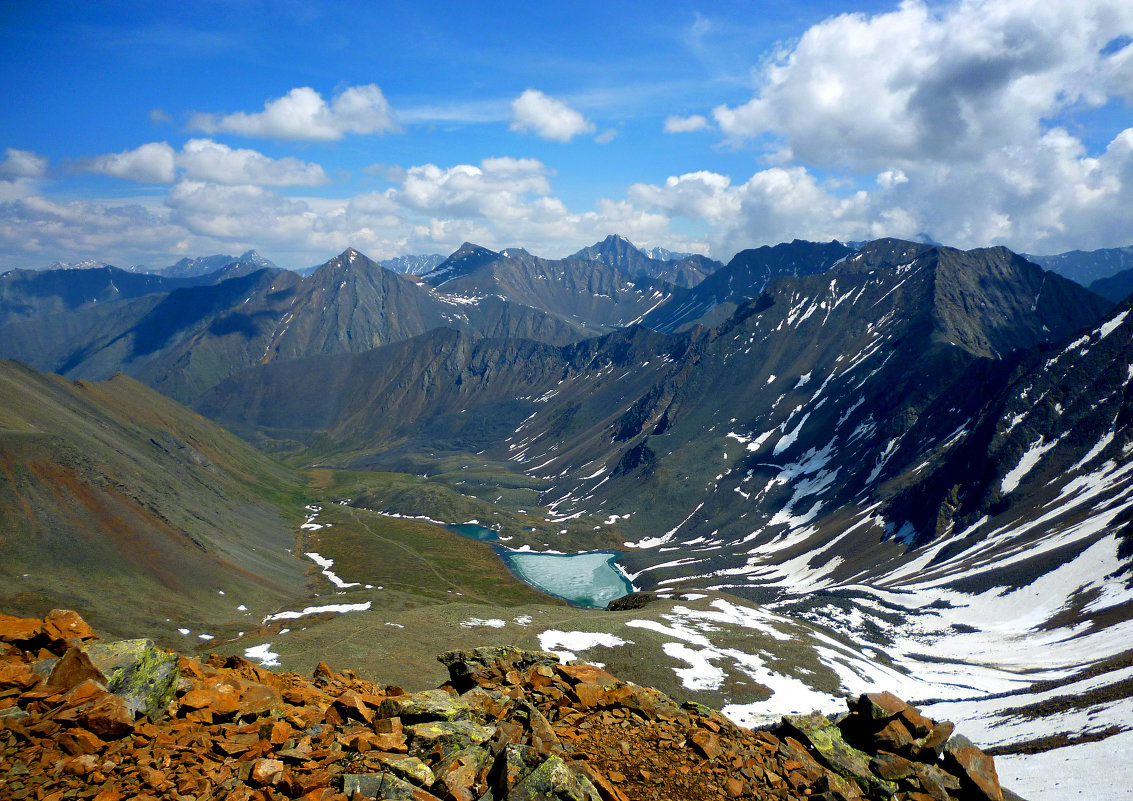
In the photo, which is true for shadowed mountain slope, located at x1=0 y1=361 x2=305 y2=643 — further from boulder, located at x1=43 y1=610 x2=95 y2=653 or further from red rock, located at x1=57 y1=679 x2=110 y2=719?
red rock, located at x1=57 y1=679 x2=110 y2=719

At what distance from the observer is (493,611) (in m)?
94.7

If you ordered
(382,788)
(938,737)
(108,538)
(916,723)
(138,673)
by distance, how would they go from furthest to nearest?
1. (108,538)
2. (916,723)
3. (938,737)
4. (138,673)
5. (382,788)

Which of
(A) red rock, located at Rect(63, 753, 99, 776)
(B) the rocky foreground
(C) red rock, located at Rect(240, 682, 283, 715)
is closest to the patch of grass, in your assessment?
(B) the rocky foreground

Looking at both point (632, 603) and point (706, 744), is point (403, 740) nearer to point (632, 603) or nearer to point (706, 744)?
point (706, 744)

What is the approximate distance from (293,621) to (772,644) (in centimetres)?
7988

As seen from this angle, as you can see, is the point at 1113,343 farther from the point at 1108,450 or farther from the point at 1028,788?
the point at 1028,788

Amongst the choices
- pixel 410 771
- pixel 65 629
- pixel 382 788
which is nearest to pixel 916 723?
pixel 410 771

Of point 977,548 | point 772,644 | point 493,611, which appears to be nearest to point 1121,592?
point 977,548

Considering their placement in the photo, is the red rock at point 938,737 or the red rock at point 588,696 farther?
the red rock at point 938,737

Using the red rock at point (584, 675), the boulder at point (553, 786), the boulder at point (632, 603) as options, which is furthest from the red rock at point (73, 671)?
the boulder at point (632, 603)

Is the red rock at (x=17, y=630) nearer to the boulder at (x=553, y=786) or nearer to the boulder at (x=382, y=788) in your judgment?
the boulder at (x=382, y=788)

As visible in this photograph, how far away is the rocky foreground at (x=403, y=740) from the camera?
54.6ft

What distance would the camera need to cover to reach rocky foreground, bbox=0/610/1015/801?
1664cm

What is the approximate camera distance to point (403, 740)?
1962cm
